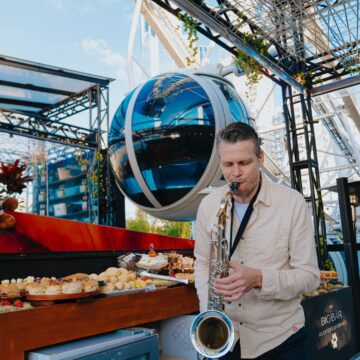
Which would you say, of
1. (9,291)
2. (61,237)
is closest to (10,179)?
(61,237)

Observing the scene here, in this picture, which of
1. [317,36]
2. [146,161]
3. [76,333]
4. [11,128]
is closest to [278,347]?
[76,333]

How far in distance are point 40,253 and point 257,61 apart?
204 inches

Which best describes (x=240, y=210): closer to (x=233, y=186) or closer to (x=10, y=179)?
(x=233, y=186)

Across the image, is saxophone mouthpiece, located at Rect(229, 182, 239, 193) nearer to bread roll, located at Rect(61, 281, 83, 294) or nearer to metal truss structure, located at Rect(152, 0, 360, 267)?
bread roll, located at Rect(61, 281, 83, 294)

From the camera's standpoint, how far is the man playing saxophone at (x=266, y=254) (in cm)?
188

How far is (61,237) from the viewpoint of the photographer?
10.5 feet

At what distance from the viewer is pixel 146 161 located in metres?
3.64

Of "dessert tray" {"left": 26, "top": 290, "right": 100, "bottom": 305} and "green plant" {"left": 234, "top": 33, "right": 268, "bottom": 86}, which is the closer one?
"dessert tray" {"left": 26, "top": 290, "right": 100, "bottom": 305}

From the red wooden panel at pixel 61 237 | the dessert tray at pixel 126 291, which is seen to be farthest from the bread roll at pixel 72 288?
the red wooden panel at pixel 61 237

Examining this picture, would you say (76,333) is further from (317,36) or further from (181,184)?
(317,36)

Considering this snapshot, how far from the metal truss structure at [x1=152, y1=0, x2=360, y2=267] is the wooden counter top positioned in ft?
12.2

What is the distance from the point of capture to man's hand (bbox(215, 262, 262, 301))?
66.4 inches

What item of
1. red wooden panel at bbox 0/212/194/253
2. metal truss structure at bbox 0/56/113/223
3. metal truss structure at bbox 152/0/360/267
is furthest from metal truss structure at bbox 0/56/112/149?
red wooden panel at bbox 0/212/194/253

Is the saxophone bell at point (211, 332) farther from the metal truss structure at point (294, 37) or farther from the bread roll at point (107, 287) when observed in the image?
the metal truss structure at point (294, 37)
